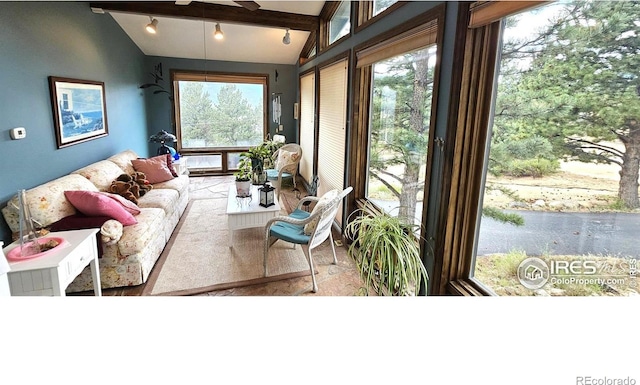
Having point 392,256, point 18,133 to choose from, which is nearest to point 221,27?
point 18,133

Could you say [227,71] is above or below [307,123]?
above

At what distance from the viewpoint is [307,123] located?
5.72 m

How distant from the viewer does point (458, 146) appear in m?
1.76

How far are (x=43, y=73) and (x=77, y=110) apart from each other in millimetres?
621

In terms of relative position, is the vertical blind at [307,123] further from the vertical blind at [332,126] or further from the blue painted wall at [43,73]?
the blue painted wall at [43,73]

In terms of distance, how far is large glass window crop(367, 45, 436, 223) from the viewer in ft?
7.25

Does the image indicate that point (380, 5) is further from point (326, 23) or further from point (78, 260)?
point (78, 260)

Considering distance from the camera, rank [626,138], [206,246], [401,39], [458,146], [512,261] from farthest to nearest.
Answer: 1. [206,246]
2. [401,39]
3. [458,146]
4. [512,261]
5. [626,138]

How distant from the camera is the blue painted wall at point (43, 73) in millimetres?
2486

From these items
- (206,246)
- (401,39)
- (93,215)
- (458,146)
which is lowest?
(206,246)
